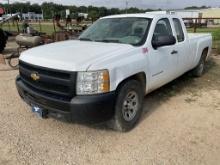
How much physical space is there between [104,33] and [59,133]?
78.3 inches

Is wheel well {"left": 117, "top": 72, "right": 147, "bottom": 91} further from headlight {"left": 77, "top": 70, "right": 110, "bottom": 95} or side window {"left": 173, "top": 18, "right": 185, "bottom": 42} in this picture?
side window {"left": 173, "top": 18, "right": 185, "bottom": 42}

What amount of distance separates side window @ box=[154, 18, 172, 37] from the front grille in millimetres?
2017

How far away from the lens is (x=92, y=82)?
3.26 m

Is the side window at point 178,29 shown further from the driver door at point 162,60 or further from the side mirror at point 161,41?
the side mirror at point 161,41

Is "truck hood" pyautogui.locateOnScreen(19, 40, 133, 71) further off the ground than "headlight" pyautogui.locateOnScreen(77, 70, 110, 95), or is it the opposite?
"truck hood" pyautogui.locateOnScreen(19, 40, 133, 71)

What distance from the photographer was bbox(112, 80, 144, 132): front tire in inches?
143

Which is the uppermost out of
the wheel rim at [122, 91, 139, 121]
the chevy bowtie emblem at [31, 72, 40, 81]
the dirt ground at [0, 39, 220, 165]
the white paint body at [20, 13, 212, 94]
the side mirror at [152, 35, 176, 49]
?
the side mirror at [152, 35, 176, 49]

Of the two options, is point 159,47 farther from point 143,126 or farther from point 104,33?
point 143,126

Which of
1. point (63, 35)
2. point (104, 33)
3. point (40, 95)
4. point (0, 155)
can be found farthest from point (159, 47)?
point (63, 35)

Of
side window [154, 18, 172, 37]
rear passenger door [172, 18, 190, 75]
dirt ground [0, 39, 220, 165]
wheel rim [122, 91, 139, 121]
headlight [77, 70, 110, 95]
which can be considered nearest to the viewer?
headlight [77, 70, 110, 95]

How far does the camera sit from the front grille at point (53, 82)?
3.26 metres

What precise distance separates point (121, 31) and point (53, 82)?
1.79m

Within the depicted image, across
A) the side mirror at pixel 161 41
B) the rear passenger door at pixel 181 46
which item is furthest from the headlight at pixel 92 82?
the rear passenger door at pixel 181 46

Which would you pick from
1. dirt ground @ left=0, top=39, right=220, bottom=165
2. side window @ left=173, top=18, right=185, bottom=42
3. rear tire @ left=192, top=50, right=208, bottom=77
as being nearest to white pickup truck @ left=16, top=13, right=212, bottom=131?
side window @ left=173, top=18, right=185, bottom=42
